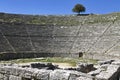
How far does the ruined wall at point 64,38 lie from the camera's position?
135ft

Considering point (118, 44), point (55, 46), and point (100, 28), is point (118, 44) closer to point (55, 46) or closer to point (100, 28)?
point (100, 28)

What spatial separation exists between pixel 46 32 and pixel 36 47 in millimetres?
5786

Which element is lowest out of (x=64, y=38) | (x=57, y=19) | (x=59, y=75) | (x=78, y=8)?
(x=59, y=75)

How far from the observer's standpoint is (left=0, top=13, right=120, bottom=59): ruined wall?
41175 millimetres

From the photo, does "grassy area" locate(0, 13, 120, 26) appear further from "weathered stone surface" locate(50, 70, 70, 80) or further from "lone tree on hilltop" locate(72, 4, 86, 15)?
"weathered stone surface" locate(50, 70, 70, 80)

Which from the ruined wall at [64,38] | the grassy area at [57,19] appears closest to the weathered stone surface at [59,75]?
the ruined wall at [64,38]

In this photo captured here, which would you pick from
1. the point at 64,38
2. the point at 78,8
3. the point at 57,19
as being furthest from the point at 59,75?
the point at 78,8

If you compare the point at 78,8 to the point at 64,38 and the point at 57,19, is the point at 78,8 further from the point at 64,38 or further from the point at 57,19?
the point at 64,38

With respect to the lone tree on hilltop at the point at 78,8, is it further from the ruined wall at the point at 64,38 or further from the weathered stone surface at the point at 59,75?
the weathered stone surface at the point at 59,75

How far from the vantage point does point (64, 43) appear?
1764 inches

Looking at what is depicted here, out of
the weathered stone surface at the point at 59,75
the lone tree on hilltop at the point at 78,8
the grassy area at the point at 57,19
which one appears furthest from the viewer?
the lone tree on hilltop at the point at 78,8

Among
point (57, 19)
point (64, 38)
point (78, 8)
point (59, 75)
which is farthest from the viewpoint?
point (78, 8)

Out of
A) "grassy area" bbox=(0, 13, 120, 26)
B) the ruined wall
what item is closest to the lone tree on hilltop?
"grassy area" bbox=(0, 13, 120, 26)

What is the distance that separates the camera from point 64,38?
152 ft
